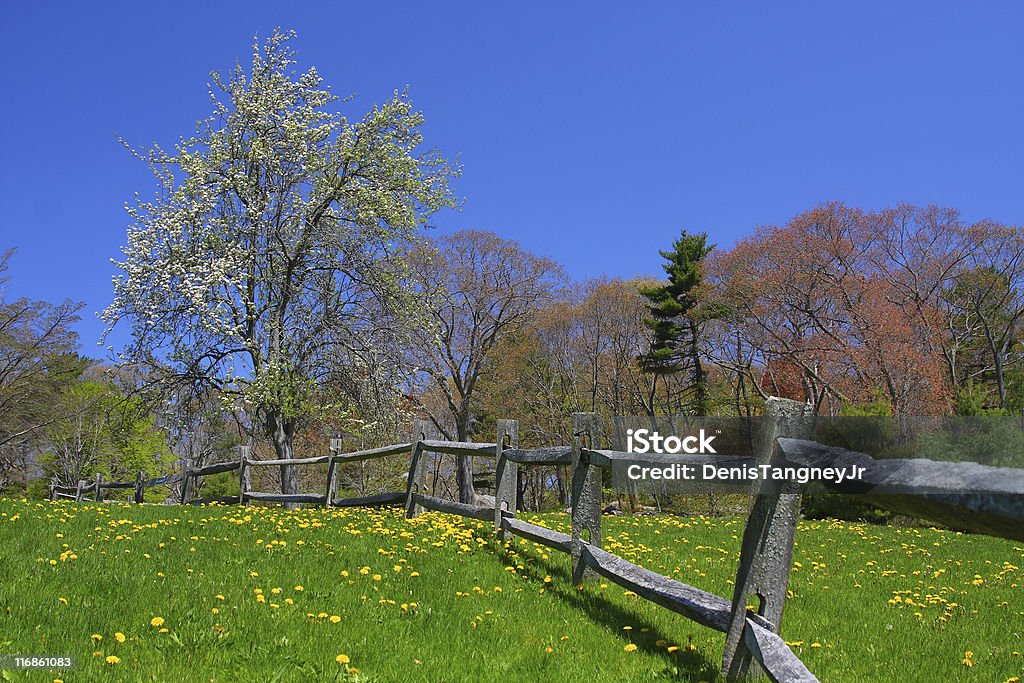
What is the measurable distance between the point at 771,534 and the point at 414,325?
57.8 feet

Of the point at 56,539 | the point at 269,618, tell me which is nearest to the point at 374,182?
the point at 56,539

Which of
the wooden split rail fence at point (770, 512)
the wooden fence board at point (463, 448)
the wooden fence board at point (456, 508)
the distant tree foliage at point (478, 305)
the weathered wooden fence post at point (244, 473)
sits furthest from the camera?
the distant tree foliage at point (478, 305)

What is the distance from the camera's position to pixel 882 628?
6824 millimetres

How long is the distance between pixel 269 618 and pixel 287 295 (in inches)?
627

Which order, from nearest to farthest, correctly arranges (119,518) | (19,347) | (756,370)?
(119,518) < (19,347) < (756,370)

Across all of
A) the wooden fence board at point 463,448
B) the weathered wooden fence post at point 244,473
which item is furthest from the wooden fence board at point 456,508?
the weathered wooden fence post at point 244,473

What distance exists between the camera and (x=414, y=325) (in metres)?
21.6

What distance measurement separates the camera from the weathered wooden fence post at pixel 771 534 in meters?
4.57

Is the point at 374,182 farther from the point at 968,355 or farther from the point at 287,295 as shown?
the point at 968,355

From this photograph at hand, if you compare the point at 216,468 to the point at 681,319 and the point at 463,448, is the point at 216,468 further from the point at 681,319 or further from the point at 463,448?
the point at 681,319

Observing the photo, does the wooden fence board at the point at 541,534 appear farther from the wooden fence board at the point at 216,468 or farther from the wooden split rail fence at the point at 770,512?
the wooden fence board at the point at 216,468

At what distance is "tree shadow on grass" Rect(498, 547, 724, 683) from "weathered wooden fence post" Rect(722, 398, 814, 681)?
0.36 m

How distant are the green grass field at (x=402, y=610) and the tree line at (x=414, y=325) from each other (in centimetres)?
1036

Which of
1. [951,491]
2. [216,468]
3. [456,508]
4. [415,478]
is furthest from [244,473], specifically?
[951,491]
